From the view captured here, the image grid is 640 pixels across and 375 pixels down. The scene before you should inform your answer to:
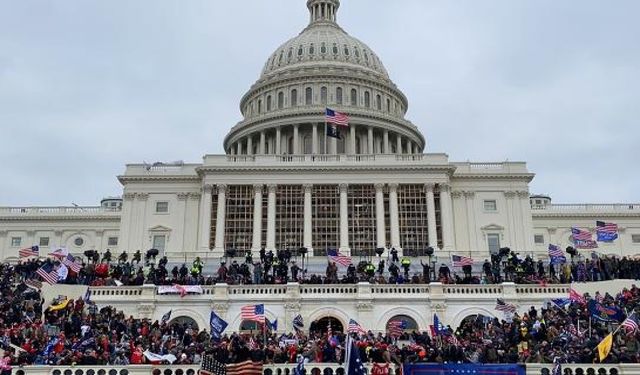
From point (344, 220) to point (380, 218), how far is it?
356cm

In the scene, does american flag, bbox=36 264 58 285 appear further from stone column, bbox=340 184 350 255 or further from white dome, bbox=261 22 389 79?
white dome, bbox=261 22 389 79

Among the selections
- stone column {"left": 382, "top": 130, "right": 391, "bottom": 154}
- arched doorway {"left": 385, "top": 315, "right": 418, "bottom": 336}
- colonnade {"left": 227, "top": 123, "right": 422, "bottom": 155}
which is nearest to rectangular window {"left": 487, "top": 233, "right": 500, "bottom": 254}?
colonnade {"left": 227, "top": 123, "right": 422, "bottom": 155}

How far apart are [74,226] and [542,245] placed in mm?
61069

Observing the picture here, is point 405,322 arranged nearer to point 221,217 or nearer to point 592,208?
point 221,217

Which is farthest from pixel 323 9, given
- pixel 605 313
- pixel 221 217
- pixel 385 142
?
pixel 605 313

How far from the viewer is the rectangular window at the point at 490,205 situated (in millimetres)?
79625

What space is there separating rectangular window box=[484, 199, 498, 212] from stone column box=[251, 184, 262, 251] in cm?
2340

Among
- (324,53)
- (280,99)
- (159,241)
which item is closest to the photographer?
(159,241)

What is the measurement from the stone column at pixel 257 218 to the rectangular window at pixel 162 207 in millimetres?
9917

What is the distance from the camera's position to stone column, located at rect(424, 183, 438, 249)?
7488 centimetres

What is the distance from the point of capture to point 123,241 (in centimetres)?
7850

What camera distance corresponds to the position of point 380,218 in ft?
248

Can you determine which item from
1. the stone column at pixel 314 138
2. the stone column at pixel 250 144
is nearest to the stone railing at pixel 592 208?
the stone column at pixel 314 138

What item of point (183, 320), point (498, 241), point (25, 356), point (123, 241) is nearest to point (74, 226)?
point (123, 241)
